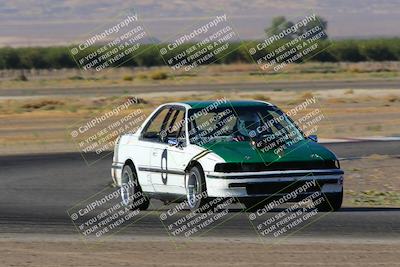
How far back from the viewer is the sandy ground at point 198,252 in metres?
10.4

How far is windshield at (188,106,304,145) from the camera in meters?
14.8

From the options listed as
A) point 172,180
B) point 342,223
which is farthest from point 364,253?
point 172,180

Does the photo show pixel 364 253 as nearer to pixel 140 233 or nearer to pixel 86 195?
pixel 140 233

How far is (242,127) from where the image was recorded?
15.0 metres

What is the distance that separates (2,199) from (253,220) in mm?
5028

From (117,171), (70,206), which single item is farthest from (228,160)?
(70,206)

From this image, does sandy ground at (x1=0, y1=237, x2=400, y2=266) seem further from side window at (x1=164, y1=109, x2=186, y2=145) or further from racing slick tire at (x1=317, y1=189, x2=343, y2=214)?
side window at (x1=164, y1=109, x2=186, y2=145)

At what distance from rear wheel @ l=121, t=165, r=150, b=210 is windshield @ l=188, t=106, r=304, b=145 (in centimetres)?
125

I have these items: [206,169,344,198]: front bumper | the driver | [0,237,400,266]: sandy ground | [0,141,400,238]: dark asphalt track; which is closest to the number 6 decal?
[0,141,400,238]: dark asphalt track

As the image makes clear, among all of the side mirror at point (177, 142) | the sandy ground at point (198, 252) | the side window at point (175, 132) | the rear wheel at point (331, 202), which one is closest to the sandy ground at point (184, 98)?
the side window at point (175, 132)

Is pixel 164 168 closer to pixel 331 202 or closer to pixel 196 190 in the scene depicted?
pixel 196 190

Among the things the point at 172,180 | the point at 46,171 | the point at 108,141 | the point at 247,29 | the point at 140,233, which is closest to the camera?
the point at 140,233

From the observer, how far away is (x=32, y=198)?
17406mm

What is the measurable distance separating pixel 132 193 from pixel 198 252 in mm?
4655
